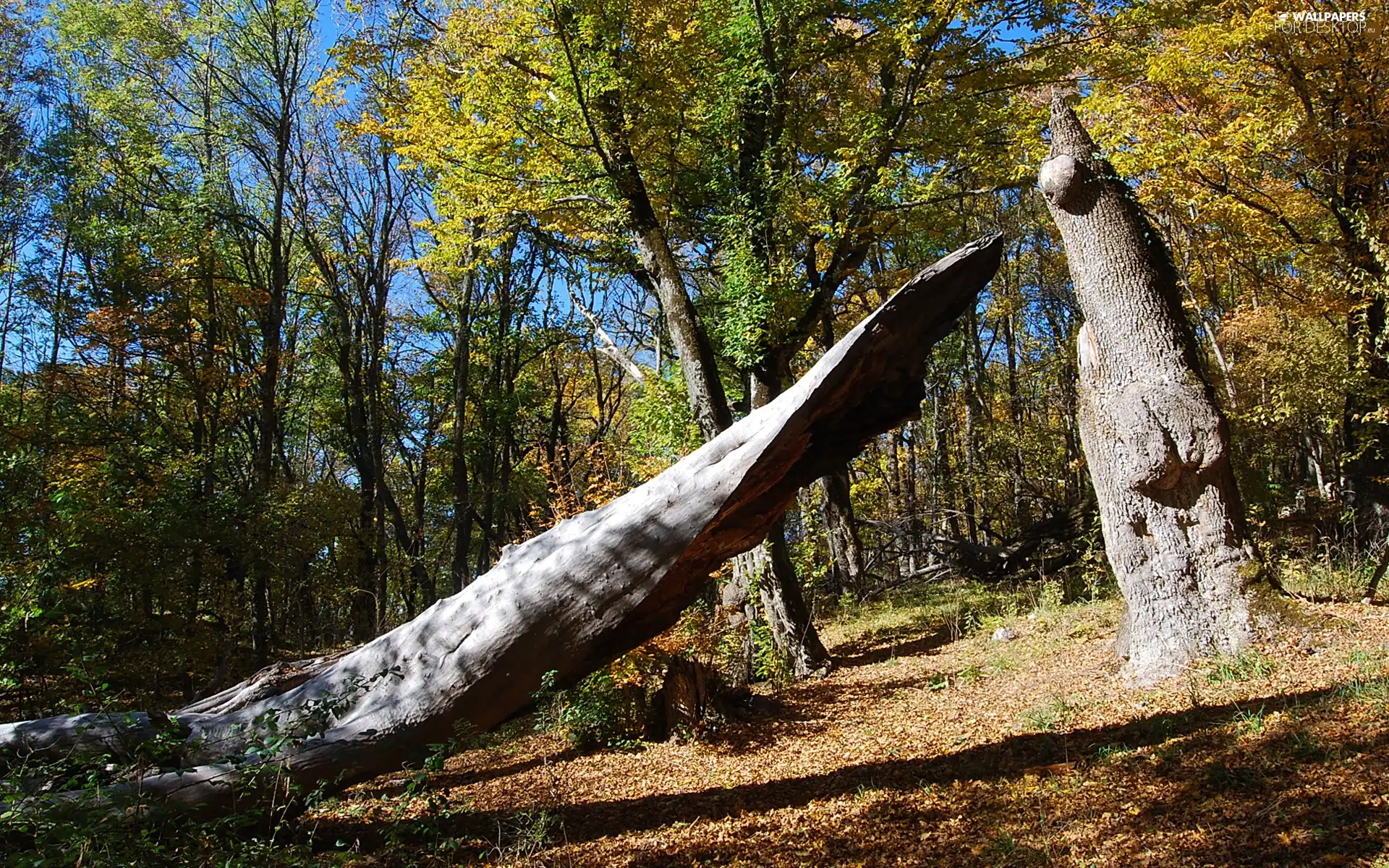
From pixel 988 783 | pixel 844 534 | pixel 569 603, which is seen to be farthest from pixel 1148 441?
pixel 844 534

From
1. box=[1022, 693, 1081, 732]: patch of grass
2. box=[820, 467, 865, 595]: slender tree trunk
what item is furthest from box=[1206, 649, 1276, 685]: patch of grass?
box=[820, 467, 865, 595]: slender tree trunk

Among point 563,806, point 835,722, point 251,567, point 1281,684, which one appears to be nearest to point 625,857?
point 563,806

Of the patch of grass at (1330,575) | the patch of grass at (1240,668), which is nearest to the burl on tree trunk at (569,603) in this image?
the patch of grass at (1240,668)

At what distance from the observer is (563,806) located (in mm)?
4941

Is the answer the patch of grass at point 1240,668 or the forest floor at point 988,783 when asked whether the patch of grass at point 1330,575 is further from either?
the patch of grass at point 1240,668

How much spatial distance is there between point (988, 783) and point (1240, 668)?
2313 mm

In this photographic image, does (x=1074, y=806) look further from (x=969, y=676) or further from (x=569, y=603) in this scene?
(x=969, y=676)

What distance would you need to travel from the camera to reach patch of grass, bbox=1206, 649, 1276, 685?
5.19 meters

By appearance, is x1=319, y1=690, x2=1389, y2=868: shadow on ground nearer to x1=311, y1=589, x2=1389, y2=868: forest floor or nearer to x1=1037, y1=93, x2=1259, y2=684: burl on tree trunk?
x1=311, y1=589, x2=1389, y2=868: forest floor

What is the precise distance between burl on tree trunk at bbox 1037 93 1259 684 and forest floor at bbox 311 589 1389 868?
0.37 metres

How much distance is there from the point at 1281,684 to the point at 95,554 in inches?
443

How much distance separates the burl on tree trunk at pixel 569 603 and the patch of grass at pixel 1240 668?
3.21 m

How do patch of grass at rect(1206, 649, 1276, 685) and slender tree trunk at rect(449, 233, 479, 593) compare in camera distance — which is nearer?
patch of grass at rect(1206, 649, 1276, 685)

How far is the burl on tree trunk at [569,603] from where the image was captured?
3871mm
